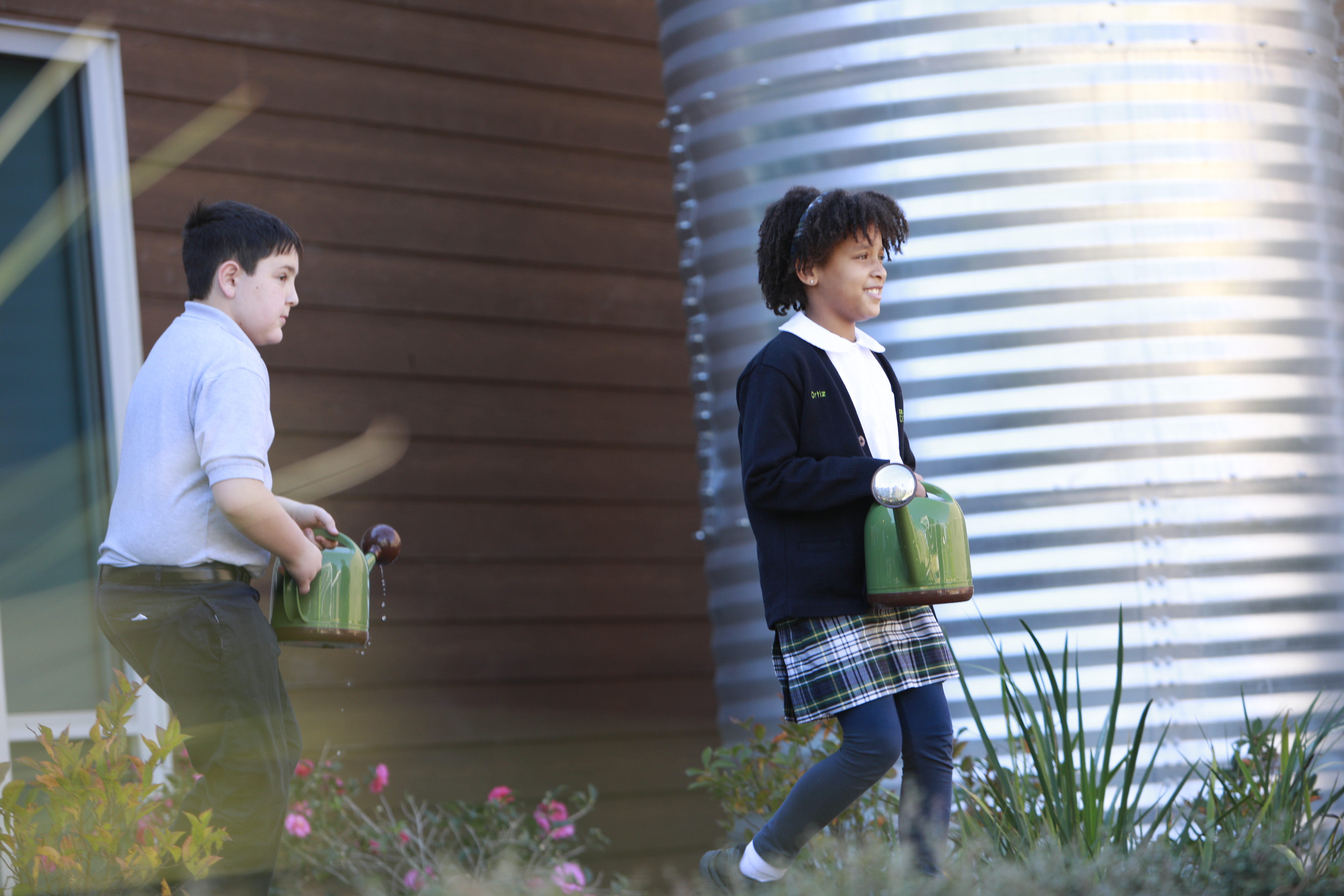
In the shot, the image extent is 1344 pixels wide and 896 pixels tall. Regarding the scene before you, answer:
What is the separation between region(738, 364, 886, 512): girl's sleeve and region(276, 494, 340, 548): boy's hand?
0.83 m

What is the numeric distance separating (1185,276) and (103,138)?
10.0ft

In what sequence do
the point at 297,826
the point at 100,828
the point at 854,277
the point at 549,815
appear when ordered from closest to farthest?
the point at 100,828 → the point at 854,277 → the point at 297,826 → the point at 549,815

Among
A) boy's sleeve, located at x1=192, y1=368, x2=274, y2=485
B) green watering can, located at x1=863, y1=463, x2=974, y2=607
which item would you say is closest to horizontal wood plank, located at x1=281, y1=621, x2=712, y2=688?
boy's sleeve, located at x1=192, y1=368, x2=274, y2=485

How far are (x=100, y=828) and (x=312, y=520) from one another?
2.28 ft

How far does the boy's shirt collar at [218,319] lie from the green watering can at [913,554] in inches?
47.8

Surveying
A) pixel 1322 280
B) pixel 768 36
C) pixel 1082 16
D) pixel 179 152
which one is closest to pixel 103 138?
pixel 179 152

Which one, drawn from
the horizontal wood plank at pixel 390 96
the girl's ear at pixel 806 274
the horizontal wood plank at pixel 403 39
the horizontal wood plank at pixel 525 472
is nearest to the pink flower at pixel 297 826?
the horizontal wood plank at pixel 525 472

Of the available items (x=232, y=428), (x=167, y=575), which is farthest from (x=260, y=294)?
(x=167, y=575)

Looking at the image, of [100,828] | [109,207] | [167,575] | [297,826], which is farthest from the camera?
[109,207]

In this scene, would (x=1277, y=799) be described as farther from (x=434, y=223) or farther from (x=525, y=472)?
(x=434, y=223)

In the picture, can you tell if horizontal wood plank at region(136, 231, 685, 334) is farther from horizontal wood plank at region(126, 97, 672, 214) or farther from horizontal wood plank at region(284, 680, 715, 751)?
horizontal wood plank at region(284, 680, 715, 751)

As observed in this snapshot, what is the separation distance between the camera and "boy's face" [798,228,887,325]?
9.30 feet

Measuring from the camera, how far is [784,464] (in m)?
2.70

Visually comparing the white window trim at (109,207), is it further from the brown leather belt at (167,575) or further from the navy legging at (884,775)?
the navy legging at (884,775)
